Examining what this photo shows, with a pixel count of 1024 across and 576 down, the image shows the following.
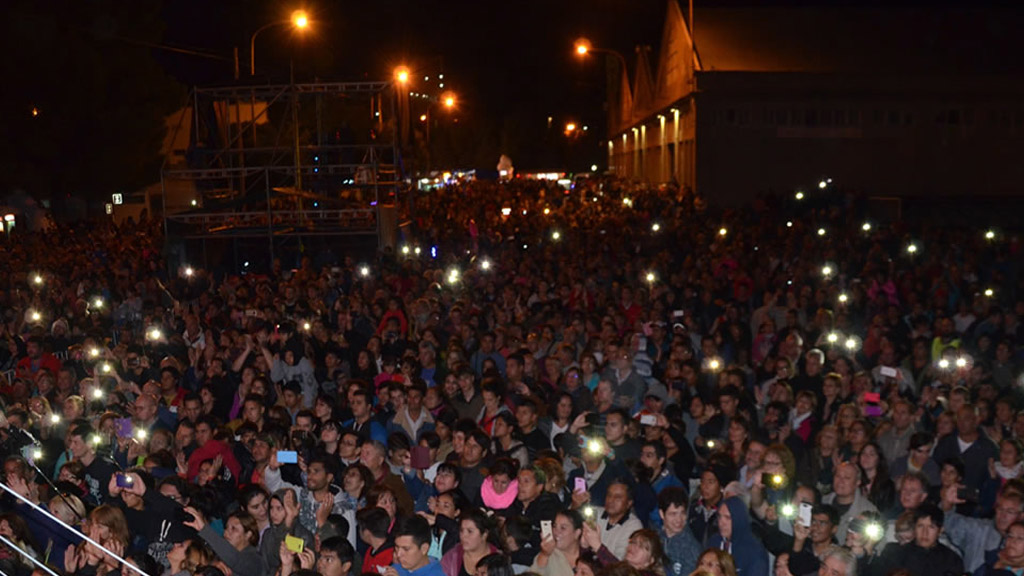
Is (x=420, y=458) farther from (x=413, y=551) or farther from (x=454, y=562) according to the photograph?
(x=413, y=551)

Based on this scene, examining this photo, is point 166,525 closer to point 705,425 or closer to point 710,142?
point 705,425

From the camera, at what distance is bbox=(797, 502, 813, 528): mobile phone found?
619cm

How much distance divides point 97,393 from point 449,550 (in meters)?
4.95

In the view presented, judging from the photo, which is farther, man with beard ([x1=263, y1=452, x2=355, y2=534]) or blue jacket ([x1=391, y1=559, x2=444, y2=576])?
man with beard ([x1=263, y1=452, x2=355, y2=534])

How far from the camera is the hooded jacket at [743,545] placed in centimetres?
653

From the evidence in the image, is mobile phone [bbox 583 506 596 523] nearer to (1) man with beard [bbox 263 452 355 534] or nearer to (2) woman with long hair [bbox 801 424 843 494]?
(1) man with beard [bbox 263 452 355 534]

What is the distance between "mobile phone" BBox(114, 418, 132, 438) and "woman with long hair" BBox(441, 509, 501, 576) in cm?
345

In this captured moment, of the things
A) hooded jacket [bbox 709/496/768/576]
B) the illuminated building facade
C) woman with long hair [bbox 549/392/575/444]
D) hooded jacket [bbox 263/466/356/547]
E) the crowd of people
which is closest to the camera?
the crowd of people

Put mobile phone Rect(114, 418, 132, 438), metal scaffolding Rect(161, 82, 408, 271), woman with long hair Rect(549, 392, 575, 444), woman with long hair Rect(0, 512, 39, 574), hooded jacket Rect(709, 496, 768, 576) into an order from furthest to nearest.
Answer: metal scaffolding Rect(161, 82, 408, 271)
woman with long hair Rect(549, 392, 575, 444)
mobile phone Rect(114, 418, 132, 438)
hooded jacket Rect(709, 496, 768, 576)
woman with long hair Rect(0, 512, 39, 574)

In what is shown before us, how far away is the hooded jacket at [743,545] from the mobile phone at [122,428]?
455cm

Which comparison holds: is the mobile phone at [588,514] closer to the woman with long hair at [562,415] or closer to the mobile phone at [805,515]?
the mobile phone at [805,515]

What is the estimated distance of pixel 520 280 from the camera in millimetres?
15469

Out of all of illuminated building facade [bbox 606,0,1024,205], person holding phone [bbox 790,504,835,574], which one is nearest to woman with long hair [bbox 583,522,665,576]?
person holding phone [bbox 790,504,835,574]

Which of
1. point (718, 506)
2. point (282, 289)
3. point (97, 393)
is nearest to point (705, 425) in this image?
point (718, 506)
